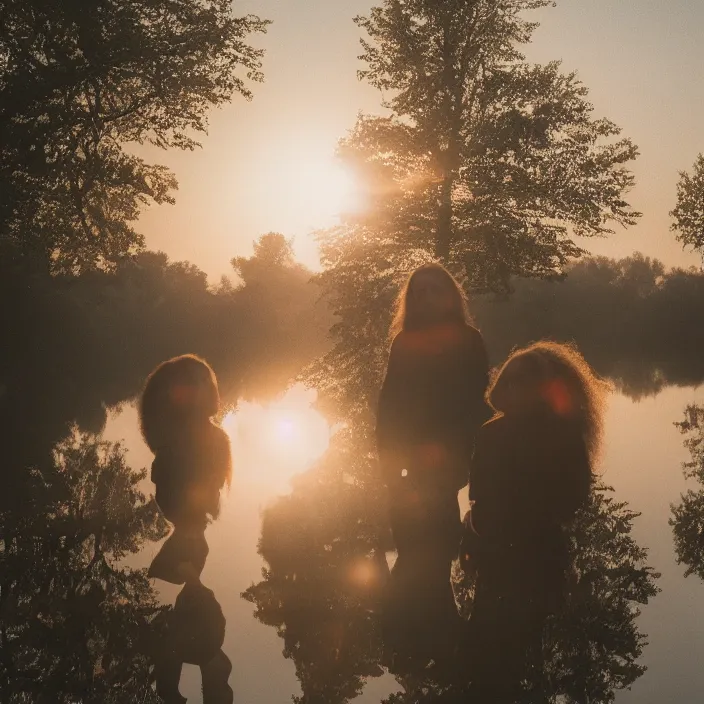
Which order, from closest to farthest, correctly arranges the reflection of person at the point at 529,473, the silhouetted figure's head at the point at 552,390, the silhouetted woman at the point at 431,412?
1. the reflection of person at the point at 529,473
2. the silhouetted figure's head at the point at 552,390
3. the silhouetted woman at the point at 431,412

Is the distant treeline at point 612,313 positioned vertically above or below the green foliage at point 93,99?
above

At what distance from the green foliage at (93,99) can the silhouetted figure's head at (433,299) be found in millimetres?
10283

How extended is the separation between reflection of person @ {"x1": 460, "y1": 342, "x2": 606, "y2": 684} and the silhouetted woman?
1.58 ft

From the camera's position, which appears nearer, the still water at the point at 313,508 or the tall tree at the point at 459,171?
the still water at the point at 313,508

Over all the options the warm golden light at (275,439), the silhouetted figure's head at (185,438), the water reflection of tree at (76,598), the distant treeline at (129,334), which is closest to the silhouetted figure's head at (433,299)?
the silhouetted figure's head at (185,438)

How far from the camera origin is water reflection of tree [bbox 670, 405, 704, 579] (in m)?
5.80

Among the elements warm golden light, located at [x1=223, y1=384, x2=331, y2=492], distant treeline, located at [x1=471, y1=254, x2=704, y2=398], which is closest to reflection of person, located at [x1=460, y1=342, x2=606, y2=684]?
warm golden light, located at [x1=223, y1=384, x2=331, y2=492]

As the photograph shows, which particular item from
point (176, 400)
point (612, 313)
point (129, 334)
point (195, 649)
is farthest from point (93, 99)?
point (612, 313)

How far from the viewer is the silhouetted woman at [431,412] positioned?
5.42 metres

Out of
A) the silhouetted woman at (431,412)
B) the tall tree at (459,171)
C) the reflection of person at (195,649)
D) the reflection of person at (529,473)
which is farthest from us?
the tall tree at (459,171)

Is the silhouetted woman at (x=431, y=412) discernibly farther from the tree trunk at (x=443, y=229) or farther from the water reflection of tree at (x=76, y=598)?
the tree trunk at (x=443, y=229)

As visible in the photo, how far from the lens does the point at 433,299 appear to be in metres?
5.59

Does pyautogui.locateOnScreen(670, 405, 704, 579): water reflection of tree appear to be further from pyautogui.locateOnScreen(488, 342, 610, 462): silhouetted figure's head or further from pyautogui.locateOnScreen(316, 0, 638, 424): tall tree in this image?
pyautogui.locateOnScreen(316, 0, 638, 424): tall tree

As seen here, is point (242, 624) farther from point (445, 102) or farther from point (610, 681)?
point (445, 102)
